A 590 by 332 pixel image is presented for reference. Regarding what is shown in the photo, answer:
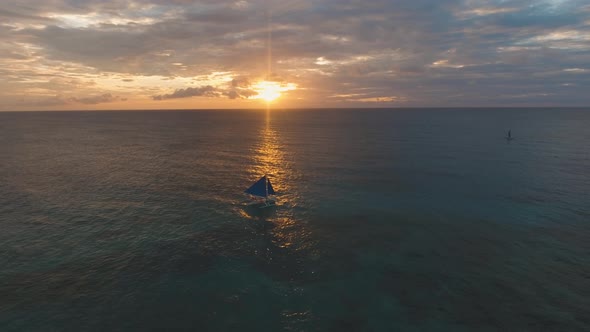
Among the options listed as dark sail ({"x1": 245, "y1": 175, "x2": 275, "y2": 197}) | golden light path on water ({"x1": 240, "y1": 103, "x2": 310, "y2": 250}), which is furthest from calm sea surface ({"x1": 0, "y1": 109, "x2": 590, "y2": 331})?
dark sail ({"x1": 245, "y1": 175, "x2": 275, "y2": 197})

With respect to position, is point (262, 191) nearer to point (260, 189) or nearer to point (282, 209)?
point (260, 189)

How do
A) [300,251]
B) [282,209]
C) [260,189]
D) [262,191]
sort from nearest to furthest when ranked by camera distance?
1. [300,251]
2. [282,209]
3. [262,191]
4. [260,189]

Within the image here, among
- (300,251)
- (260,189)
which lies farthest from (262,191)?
(300,251)

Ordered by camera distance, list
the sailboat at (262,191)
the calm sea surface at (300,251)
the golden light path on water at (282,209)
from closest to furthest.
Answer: the calm sea surface at (300,251), the golden light path on water at (282,209), the sailboat at (262,191)

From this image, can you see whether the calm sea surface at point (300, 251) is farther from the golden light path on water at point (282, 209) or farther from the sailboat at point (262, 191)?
the sailboat at point (262, 191)

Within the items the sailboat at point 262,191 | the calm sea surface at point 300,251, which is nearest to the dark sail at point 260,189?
the sailboat at point 262,191

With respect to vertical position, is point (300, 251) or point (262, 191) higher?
point (262, 191)

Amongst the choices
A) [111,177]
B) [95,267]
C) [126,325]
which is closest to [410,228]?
[126,325]

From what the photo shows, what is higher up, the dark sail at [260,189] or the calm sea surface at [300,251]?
the dark sail at [260,189]

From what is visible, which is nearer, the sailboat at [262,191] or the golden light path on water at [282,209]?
the golden light path on water at [282,209]
